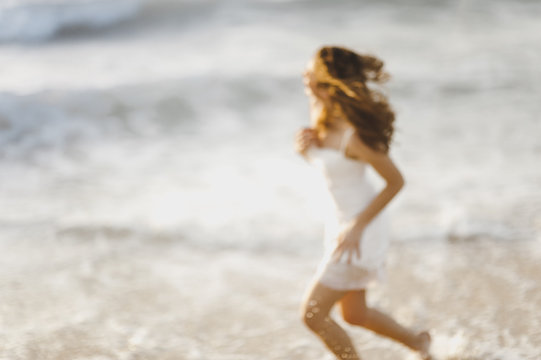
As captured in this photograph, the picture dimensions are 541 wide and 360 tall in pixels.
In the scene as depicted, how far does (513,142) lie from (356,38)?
726cm

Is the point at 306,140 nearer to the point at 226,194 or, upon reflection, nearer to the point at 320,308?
the point at 320,308

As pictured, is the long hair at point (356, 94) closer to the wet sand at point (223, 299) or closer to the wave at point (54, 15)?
the wet sand at point (223, 299)

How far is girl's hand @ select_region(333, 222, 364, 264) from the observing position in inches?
98.7

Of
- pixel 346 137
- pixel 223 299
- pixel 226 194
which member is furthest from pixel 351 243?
pixel 226 194

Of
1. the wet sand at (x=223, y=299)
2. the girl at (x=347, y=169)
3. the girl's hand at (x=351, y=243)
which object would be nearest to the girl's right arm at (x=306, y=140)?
the girl at (x=347, y=169)

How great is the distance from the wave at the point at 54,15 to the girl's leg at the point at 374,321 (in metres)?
12.1

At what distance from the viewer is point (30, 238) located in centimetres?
504

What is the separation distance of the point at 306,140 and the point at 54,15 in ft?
42.9

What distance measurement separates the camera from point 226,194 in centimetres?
613

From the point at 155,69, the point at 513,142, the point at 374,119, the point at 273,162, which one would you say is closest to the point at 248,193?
the point at 273,162

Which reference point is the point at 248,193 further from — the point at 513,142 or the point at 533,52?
the point at 533,52

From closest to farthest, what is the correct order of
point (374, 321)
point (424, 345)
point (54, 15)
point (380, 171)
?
1. point (380, 171)
2. point (374, 321)
3. point (424, 345)
4. point (54, 15)

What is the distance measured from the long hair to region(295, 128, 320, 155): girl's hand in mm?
78

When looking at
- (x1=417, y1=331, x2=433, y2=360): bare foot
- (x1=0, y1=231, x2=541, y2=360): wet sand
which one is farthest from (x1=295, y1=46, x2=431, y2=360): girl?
(x1=0, y1=231, x2=541, y2=360): wet sand
